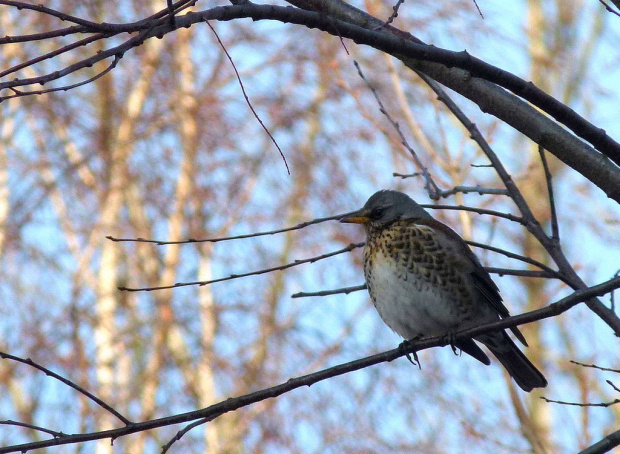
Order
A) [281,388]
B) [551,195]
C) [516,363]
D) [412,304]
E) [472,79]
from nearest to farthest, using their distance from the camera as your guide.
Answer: [281,388], [472,79], [551,195], [412,304], [516,363]

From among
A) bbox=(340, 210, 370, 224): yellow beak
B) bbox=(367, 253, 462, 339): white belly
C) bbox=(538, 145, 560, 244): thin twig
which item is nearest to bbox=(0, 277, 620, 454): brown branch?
bbox=(538, 145, 560, 244): thin twig

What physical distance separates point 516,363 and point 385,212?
3.68 ft

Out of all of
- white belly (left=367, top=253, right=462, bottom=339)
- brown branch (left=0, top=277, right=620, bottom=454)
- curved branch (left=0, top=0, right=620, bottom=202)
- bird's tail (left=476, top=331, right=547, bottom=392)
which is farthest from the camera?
bird's tail (left=476, top=331, right=547, bottom=392)

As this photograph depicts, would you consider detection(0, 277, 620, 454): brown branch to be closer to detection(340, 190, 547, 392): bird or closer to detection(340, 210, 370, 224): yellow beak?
detection(340, 190, 547, 392): bird

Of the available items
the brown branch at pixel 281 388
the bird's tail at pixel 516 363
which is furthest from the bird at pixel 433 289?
the brown branch at pixel 281 388

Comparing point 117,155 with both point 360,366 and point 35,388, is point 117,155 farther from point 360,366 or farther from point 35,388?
point 360,366

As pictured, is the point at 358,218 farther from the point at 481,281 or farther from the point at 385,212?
the point at 481,281

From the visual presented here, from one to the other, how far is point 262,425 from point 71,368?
2.07 m

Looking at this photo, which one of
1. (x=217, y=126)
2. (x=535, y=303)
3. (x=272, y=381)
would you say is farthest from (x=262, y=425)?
(x=535, y=303)

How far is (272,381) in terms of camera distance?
912 cm

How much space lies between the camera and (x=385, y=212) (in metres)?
4.95

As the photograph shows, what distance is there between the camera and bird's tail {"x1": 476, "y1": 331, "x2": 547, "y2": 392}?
15.3ft

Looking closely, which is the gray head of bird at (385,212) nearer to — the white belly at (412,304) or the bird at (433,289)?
the bird at (433,289)

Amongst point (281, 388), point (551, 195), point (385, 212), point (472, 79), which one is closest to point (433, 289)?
point (385, 212)
